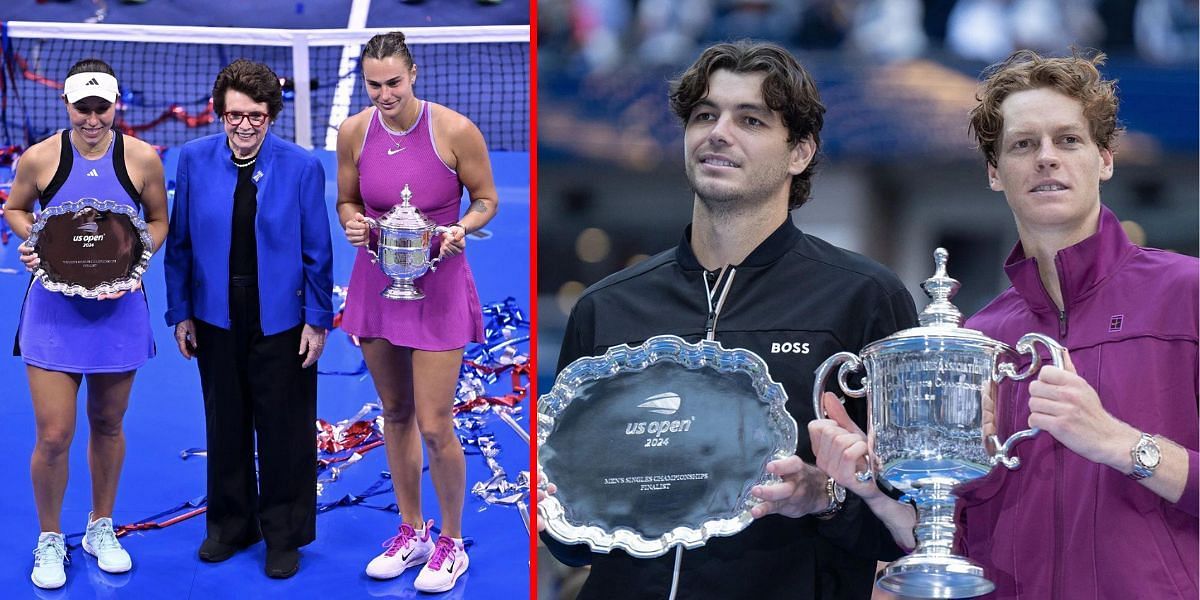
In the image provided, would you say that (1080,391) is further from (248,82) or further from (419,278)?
(248,82)

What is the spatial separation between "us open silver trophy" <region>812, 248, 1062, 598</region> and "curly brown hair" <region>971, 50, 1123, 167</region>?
17.4 inches

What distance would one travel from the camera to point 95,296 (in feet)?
14.1

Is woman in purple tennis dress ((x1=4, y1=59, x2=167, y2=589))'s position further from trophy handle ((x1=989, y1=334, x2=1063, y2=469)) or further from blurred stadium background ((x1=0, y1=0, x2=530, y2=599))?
trophy handle ((x1=989, y1=334, x2=1063, y2=469))

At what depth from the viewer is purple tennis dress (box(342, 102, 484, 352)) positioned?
14.1 ft

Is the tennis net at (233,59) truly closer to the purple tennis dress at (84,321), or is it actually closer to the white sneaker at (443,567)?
the purple tennis dress at (84,321)

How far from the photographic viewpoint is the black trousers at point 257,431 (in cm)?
451

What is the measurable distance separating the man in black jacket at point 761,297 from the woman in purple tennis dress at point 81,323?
1.81 m

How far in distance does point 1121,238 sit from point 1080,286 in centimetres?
13

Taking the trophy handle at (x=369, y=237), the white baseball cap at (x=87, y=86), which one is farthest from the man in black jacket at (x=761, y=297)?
the white baseball cap at (x=87, y=86)

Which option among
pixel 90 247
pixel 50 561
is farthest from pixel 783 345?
pixel 50 561

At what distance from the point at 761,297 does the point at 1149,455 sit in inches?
35.7

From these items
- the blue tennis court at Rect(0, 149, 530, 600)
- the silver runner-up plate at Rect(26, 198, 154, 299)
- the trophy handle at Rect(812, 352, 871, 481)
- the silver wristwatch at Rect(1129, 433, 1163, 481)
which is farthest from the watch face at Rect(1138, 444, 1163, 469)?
the silver runner-up plate at Rect(26, 198, 154, 299)

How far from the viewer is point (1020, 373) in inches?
109

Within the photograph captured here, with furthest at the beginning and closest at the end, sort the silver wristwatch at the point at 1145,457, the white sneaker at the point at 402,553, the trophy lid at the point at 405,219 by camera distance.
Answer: the white sneaker at the point at 402,553, the trophy lid at the point at 405,219, the silver wristwatch at the point at 1145,457
